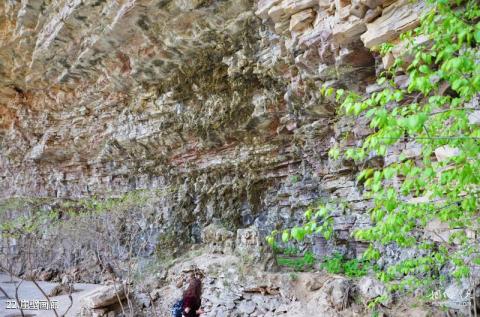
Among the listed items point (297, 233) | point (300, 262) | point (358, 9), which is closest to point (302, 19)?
point (358, 9)

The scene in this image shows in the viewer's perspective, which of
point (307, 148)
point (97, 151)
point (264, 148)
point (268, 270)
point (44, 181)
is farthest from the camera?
point (44, 181)

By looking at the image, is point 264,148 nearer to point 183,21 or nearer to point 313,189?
point 313,189

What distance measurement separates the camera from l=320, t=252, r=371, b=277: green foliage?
8370 millimetres

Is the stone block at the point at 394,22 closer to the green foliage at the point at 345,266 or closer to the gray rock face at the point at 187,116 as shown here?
the gray rock face at the point at 187,116

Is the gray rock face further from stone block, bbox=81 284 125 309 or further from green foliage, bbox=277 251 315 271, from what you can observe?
stone block, bbox=81 284 125 309

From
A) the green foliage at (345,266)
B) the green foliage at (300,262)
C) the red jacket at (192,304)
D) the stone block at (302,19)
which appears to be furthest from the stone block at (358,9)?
the green foliage at (300,262)

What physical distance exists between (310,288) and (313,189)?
16.6 feet

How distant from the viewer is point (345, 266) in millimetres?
8906

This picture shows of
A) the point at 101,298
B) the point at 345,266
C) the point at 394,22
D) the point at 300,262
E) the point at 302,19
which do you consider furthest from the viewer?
the point at 300,262

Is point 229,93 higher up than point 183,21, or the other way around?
point 183,21

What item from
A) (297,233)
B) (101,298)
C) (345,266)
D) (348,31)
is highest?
(348,31)

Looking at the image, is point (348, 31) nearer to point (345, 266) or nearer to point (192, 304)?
point (192, 304)

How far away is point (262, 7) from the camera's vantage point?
743cm

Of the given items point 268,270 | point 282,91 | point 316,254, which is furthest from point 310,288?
point 282,91
